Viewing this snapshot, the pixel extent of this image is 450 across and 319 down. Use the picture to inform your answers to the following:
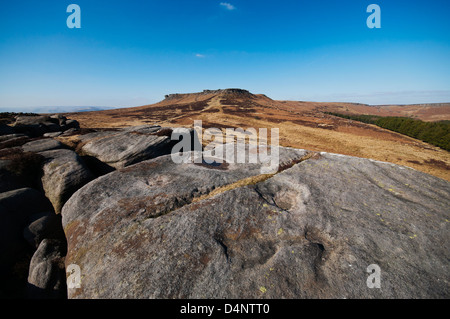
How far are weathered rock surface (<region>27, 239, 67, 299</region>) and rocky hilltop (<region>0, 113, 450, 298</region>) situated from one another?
37mm

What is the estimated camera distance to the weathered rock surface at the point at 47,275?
21.6 feet

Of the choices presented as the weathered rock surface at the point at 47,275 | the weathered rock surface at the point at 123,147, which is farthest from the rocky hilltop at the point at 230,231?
the weathered rock surface at the point at 123,147

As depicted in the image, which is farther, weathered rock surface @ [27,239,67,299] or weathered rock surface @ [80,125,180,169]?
Result: weathered rock surface @ [80,125,180,169]

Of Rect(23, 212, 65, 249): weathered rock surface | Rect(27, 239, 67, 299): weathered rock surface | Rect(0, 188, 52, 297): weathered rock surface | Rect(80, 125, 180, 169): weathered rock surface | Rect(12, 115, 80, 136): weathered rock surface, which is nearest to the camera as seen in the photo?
Rect(27, 239, 67, 299): weathered rock surface

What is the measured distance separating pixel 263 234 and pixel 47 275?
8276mm

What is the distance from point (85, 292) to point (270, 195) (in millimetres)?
7420

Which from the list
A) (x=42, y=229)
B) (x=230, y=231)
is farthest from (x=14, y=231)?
(x=230, y=231)

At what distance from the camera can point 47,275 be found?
6.82m

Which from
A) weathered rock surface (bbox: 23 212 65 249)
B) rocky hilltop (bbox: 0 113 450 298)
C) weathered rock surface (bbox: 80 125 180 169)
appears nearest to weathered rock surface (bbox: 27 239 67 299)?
rocky hilltop (bbox: 0 113 450 298)

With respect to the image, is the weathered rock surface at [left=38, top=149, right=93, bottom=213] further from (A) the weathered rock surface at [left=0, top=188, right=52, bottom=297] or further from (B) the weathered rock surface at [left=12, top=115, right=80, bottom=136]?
(B) the weathered rock surface at [left=12, top=115, right=80, bottom=136]

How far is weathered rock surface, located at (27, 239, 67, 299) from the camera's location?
6.57 meters
